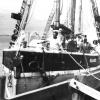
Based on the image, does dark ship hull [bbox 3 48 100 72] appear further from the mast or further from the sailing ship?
the mast

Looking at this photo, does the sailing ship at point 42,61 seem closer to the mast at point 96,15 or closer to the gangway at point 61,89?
the gangway at point 61,89

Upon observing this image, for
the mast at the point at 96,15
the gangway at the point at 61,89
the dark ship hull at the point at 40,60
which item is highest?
the mast at the point at 96,15

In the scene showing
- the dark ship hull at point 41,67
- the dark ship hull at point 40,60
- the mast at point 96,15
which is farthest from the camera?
the mast at point 96,15

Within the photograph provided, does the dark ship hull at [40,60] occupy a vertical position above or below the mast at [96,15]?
below

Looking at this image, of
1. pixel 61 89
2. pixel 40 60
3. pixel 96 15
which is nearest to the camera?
pixel 61 89

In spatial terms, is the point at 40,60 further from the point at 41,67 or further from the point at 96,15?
the point at 96,15

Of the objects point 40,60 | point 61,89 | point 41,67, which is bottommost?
point 61,89

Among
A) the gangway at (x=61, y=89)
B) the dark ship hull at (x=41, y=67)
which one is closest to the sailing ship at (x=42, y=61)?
the dark ship hull at (x=41, y=67)

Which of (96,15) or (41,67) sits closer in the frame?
(41,67)

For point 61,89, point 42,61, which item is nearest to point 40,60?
point 42,61

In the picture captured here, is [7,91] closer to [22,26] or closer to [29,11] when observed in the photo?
[22,26]

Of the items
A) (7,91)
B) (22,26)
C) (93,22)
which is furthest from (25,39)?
(93,22)

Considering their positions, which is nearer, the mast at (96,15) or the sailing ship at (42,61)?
the sailing ship at (42,61)

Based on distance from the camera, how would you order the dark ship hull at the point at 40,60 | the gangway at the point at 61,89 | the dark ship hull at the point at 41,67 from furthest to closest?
the dark ship hull at the point at 40,60 < the dark ship hull at the point at 41,67 < the gangway at the point at 61,89
